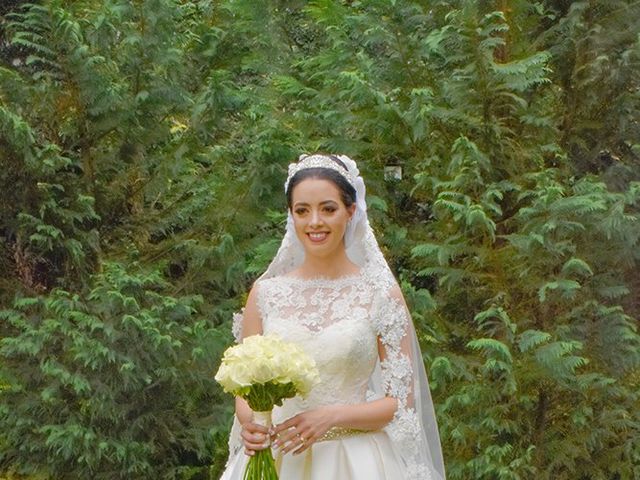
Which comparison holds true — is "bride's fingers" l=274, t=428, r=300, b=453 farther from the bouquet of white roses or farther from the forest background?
the forest background

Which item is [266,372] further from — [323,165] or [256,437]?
[323,165]

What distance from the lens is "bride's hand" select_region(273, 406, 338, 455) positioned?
2641 millimetres

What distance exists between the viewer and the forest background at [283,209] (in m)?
4.91

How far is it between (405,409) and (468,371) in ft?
6.76

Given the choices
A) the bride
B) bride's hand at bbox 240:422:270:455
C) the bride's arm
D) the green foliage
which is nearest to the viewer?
bride's hand at bbox 240:422:270:455

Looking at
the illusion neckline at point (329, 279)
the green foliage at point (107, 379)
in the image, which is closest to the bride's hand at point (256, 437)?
the illusion neckline at point (329, 279)

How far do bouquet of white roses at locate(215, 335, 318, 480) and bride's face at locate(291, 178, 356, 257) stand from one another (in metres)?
0.45

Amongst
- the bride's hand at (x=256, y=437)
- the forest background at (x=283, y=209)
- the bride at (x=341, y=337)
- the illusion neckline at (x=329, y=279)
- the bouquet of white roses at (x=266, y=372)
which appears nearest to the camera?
the bouquet of white roses at (x=266, y=372)

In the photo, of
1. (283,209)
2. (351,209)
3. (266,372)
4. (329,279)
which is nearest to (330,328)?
(329,279)

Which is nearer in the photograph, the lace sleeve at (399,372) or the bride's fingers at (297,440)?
the bride's fingers at (297,440)

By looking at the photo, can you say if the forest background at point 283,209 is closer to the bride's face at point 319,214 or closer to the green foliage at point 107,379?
the green foliage at point 107,379

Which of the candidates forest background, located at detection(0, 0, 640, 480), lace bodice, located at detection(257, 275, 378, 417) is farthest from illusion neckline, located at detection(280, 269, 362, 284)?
forest background, located at detection(0, 0, 640, 480)

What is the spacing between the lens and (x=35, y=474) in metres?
5.48

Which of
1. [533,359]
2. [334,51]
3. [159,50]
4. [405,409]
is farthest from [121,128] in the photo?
[405,409]
